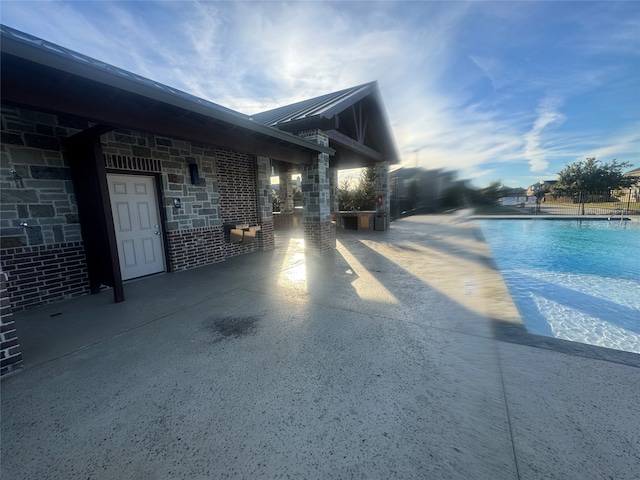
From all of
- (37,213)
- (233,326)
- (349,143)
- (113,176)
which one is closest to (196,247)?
(113,176)

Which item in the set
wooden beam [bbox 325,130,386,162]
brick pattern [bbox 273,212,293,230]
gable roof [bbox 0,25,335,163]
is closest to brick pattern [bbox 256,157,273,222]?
wooden beam [bbox 325,130,386,162]

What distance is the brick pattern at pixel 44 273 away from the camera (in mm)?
3623

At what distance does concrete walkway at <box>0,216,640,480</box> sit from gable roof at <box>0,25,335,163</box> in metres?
2.46

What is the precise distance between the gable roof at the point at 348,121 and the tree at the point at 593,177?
18.7 metres

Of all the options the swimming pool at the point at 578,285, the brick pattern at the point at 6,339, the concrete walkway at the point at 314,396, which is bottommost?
the swimming pool at the point at 578,285

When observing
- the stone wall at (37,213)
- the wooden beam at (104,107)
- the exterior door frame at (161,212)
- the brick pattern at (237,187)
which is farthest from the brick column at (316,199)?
the stone wall at (37,213)

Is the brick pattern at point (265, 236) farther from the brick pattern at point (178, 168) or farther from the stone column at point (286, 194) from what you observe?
the stone column at point (286, 194)

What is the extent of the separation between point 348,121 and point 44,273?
27.9 ft

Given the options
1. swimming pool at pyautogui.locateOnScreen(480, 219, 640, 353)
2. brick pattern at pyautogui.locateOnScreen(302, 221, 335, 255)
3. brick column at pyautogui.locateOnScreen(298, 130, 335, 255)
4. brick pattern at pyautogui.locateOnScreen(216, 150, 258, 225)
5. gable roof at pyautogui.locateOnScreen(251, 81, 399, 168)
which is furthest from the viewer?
brick pattern at pyautogui.locateOnScreen(302, 221, 335, 255)

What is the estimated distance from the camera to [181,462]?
1455mm

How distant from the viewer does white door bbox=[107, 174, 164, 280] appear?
15.6 feet

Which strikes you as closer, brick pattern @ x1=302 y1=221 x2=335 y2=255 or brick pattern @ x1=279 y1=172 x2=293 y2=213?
brick pattern @ x1=302 y1=221 x2=335 y2=255

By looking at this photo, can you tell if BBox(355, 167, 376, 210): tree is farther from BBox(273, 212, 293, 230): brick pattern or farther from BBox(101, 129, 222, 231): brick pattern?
BBox(101, 129, 222, 231): brick pattern

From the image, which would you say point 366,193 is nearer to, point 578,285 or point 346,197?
point 346,197
